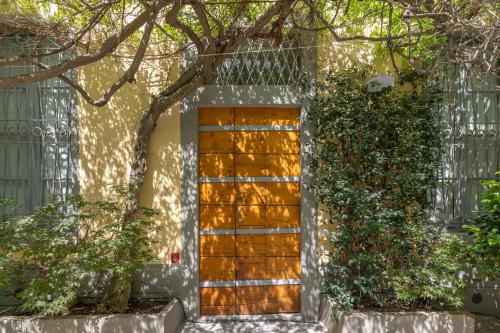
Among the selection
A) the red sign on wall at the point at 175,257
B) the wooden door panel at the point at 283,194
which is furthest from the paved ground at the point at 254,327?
the wooden door panel at the point at 283,194

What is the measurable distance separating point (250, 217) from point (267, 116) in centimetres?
124

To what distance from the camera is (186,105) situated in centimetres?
489

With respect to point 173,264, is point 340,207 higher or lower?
higher

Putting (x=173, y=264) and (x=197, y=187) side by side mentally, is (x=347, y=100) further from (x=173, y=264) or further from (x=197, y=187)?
(x=173, y=264)

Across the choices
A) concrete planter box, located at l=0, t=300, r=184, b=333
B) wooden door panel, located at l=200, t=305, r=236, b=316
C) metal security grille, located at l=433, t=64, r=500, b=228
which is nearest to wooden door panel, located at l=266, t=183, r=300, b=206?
wooden door panel, located at l=200, t=305, r=236, b=316

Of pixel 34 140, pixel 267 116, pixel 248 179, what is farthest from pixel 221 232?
pixel 34 140

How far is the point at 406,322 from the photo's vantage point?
4133mm

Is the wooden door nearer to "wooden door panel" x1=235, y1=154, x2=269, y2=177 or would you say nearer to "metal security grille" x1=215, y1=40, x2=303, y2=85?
"wooden door panel" x1=235, y1=154, x2=269, y2=177

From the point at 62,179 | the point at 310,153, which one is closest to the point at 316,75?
the point at 310,153

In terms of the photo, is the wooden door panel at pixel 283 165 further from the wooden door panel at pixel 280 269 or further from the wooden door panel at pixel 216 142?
the wooden door panel at pixel 280 269

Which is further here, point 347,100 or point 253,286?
point 253,286

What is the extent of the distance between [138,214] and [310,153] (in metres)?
Result: 2.13

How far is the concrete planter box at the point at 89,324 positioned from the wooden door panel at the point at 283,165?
2065mm

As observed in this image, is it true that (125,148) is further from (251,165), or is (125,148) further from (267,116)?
(267,116)
